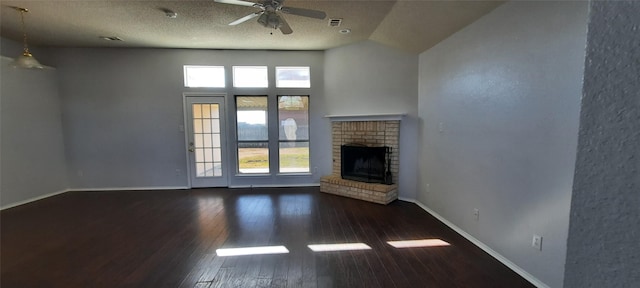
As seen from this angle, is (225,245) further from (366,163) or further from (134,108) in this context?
(134,108)

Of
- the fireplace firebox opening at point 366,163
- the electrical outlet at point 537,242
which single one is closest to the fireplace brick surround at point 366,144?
the fireplace firebox opening at point 366,163

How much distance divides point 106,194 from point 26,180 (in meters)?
1.17

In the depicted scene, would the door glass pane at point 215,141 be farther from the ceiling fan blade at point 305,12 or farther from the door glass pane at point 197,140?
the ceiling fan blade at point 305,12

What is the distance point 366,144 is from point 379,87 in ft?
3.62

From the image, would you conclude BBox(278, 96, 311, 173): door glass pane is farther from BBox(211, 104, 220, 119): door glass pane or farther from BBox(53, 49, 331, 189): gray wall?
BBox(211, 104, 220, 119): door glass pane

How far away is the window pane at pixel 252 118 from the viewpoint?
18.0 feet

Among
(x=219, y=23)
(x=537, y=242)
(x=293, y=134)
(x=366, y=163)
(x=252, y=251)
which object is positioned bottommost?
(x=252, y=251)

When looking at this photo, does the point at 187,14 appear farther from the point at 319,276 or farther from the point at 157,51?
the point at 319,276

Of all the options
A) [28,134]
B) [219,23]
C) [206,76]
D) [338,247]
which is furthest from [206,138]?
[338,247]

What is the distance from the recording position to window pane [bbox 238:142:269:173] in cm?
558

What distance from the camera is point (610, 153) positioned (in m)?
0.38

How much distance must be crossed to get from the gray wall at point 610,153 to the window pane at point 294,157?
206 inches

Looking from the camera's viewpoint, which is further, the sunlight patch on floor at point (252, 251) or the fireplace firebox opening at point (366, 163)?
the fireplace firebox opening at point (366, 163)

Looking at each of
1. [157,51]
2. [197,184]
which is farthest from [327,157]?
[157,51]
